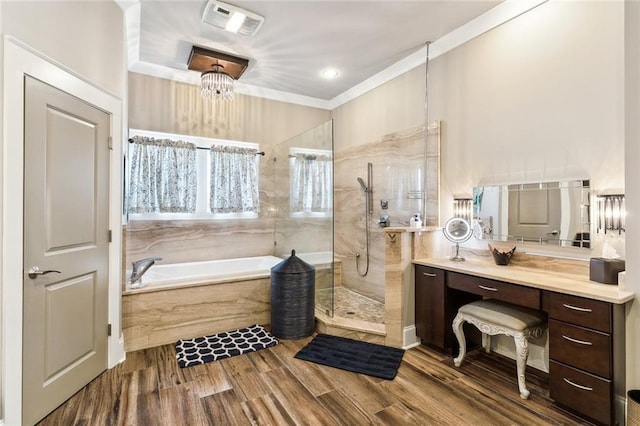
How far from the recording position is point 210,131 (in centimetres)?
427

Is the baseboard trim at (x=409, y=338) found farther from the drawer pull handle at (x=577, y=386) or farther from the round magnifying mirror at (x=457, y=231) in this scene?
the drawer pull handle at (x=577, y=386)

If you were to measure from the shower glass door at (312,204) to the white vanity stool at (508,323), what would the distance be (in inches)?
51.1

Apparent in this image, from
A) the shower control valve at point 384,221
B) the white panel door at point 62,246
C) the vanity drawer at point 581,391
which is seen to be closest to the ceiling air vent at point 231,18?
the white panel door at point 62,246

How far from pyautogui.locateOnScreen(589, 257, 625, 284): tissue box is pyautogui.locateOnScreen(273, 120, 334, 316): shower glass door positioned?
204cm

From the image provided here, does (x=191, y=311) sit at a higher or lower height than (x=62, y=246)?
lower

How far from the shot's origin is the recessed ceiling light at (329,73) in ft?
12.8

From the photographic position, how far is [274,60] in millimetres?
3648

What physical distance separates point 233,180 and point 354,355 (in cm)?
277

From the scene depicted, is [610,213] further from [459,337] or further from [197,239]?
[197,239]

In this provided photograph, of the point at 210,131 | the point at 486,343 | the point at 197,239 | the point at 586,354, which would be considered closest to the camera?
the point at 586,354

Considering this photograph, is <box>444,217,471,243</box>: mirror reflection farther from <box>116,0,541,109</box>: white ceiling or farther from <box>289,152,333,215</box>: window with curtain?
<box>116,0,541,109</box>: white ceiling

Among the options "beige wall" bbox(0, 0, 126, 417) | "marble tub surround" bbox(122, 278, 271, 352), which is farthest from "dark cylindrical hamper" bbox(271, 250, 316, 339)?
"beige wall" bbox(0, 0, 126, 417)

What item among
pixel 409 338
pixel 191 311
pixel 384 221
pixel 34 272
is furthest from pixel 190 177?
pixel 409 338

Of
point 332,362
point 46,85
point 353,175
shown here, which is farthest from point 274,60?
point 332,362
